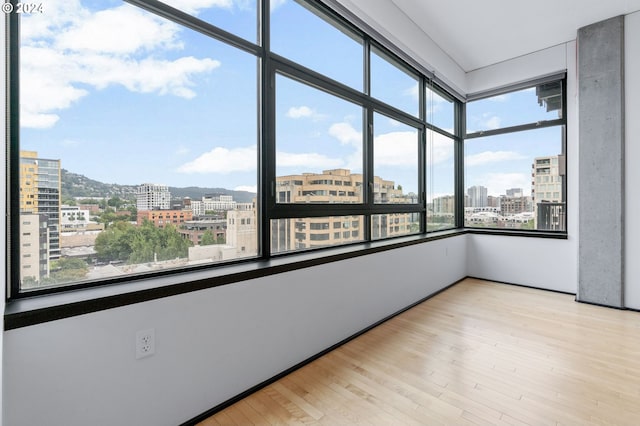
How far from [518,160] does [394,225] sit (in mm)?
2386

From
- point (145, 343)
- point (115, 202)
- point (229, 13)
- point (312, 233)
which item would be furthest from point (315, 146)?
point (145, 343)

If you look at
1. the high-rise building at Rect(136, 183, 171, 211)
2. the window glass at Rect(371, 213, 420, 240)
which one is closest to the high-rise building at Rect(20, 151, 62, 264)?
the high-rise building at Rect(136, 183, 171, 211)

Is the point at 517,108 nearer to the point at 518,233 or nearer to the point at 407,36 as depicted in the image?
the point at 518,233

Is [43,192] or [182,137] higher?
[182,137]

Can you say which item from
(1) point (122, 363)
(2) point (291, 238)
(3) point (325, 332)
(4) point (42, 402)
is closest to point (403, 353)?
(3) point (325, 332)

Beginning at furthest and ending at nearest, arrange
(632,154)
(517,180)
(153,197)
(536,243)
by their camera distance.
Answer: (517,180) → (536,243) → (632,154) → (153,197)

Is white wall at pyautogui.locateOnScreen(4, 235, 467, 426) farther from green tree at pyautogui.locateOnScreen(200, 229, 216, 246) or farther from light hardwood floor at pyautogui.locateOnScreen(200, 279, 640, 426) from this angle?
green tree at pyautogui.locateOnScreen(200, 229, 216, 246)

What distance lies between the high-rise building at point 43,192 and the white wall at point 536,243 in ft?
16.3

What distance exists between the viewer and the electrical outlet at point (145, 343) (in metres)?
1.41

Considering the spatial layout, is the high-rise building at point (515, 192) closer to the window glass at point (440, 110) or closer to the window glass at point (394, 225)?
the window glass at point (440, 110)

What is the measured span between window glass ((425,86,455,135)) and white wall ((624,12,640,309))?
196 cm

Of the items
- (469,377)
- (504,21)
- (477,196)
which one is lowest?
(469,377)

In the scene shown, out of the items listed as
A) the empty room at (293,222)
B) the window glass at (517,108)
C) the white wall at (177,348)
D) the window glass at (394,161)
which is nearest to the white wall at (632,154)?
the empty room at (293,222)

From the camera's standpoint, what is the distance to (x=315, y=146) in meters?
2.61
